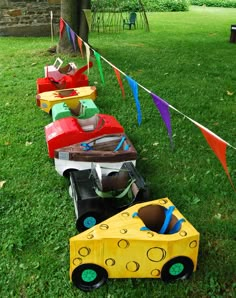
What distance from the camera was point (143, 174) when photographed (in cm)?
367

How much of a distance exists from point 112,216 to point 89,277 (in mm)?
492

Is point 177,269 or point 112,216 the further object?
point 112,216

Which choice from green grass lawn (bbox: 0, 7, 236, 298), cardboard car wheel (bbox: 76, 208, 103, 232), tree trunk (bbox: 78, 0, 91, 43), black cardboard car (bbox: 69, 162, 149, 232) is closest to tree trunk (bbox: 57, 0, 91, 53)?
tree trunk (bbox: 78, 0, 91, 43)

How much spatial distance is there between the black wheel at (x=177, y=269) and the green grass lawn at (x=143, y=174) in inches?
1.8

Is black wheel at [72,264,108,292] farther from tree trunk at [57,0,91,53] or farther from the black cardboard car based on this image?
tree trunk at [57,0,91,53]

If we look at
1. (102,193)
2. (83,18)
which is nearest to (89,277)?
(102,193)

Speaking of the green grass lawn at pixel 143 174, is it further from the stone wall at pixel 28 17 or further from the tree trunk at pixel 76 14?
the stone wall at pixel 28 17

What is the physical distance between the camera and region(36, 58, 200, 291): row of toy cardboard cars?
2342mm

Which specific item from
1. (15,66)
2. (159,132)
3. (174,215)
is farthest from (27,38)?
(174,215)

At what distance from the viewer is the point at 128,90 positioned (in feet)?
19.8

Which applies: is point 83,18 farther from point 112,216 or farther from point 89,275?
point 89,275

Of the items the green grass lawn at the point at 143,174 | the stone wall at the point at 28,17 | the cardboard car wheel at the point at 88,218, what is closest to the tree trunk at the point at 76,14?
the green grass lawn at the point at 143,174

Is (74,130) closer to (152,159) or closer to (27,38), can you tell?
(152,159)

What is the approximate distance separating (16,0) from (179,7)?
13480mm
